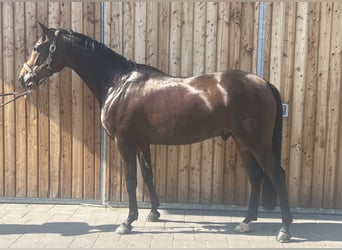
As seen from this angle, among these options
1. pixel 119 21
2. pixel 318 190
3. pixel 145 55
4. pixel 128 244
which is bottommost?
pixel 128 244

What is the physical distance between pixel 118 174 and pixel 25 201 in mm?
1205

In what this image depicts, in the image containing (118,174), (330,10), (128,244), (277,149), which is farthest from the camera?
(118,174)

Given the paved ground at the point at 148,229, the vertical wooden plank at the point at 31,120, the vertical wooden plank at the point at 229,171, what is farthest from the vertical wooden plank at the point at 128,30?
the paved ground at the point at 148,229

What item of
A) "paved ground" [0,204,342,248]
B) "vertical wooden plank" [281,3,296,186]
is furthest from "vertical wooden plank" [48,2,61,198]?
"vertical wooden plank" [281,3,296,186]

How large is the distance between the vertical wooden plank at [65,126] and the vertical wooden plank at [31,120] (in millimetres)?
320

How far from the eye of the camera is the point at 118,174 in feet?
16.6

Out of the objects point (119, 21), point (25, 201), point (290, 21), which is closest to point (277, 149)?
point (290, 21)

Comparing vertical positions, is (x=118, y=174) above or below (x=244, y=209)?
above

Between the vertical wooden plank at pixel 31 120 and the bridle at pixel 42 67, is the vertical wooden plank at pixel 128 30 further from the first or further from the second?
the vertical wooden plank at pixel 31 120

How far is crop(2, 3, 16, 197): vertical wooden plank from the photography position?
5.00 metres

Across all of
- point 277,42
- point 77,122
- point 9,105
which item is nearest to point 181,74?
point 277,42

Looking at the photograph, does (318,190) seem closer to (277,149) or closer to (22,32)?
(277,149)

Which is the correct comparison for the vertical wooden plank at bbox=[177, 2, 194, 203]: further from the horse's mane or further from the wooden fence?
the horse's mane

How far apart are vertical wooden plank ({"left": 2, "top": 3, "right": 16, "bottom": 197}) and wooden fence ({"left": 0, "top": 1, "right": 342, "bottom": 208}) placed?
0.04 ft
